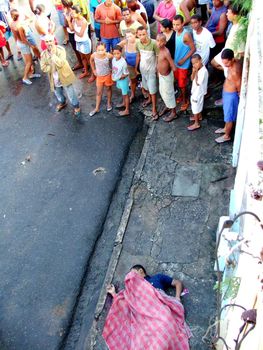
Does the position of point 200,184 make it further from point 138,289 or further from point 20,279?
point 20,279

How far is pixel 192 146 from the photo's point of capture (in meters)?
7.25

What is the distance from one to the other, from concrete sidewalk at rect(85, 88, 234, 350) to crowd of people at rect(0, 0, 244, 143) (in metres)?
0.34

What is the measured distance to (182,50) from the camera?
7117 mm

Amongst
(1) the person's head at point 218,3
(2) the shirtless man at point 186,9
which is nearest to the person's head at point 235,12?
(1) the person's head at point 218,3

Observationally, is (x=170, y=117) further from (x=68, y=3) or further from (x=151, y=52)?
(x=68, y=3)

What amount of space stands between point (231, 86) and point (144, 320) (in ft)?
11.7

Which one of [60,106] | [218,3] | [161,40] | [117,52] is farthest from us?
[60,106]

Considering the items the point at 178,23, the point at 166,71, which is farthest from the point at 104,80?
the point at 178,23

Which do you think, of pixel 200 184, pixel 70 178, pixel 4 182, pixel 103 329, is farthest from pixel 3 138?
pixel 103 329

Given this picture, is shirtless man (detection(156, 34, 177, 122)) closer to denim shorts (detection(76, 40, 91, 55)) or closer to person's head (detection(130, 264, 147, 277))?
denim shorts (detection(76, 40, 91, 55))

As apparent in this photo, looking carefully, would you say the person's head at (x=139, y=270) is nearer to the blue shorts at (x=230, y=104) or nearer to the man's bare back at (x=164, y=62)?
the blue shorts at (x=230, y=104)

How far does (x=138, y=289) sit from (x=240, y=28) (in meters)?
4.08

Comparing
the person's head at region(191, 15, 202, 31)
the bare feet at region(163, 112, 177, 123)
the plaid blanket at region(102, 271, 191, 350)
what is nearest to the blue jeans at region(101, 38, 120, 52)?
the bare feet at region(163, 112, 177, 123)

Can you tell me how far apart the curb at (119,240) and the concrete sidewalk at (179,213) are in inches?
0.5
